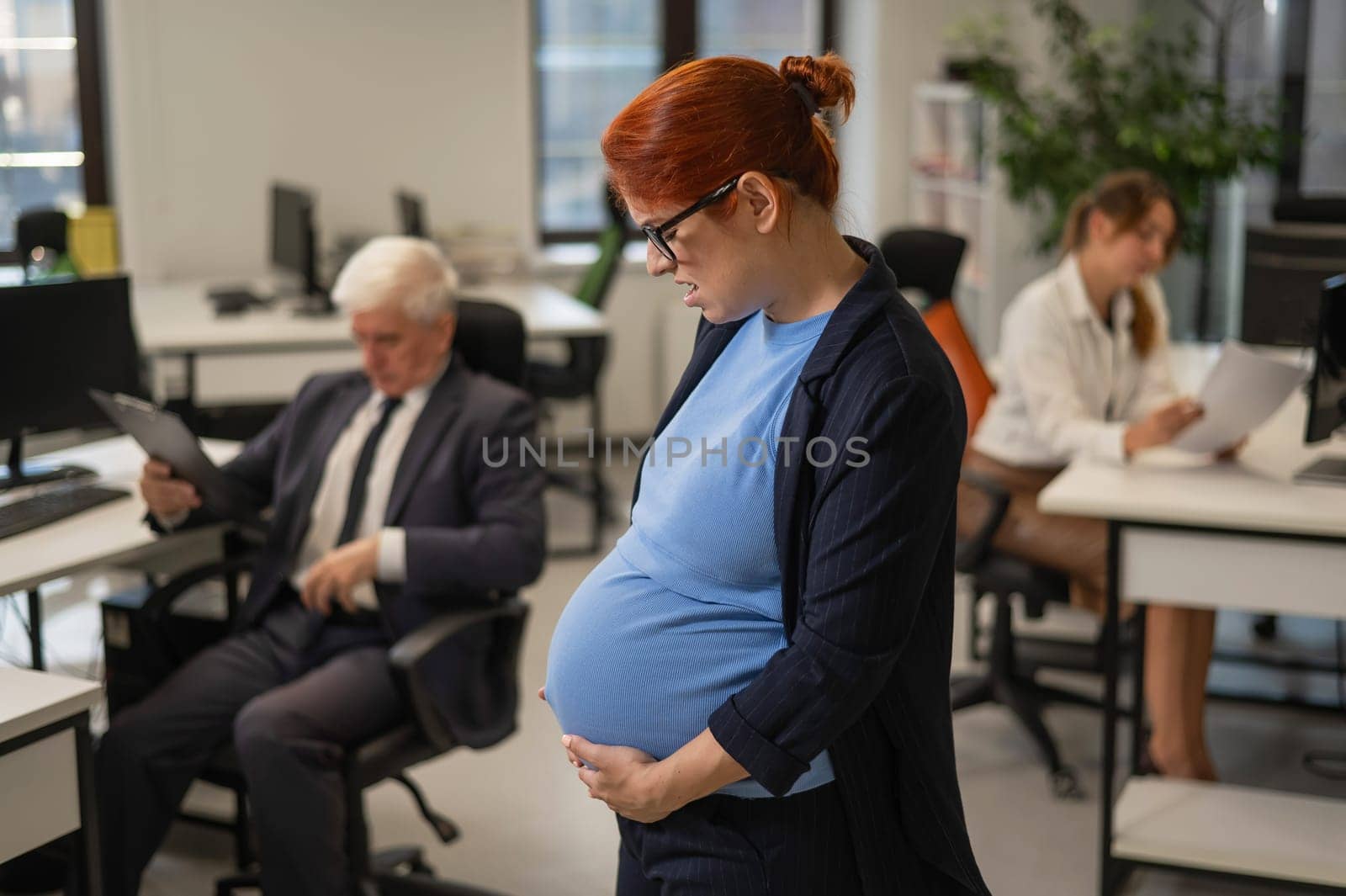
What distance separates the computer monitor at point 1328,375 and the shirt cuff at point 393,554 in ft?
5.34

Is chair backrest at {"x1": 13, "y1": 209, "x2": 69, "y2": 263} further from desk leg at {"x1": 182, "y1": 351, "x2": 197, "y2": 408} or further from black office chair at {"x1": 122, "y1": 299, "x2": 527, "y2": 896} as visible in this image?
black office chair at {"x1": 122, "y1": 299, "x2": 527, "y2": 896}

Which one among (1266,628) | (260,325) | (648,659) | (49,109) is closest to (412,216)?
(260,325)

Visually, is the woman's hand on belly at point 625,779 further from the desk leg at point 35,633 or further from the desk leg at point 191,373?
the desk leg at point 191,373

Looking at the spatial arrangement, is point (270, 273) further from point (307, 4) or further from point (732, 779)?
point (732, 779)

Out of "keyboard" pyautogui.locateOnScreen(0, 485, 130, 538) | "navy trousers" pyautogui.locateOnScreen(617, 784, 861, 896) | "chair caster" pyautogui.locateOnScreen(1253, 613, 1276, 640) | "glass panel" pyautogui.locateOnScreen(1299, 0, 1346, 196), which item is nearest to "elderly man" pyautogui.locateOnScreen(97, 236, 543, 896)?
→ "keyboard" pyautogui.locateOnScreen(0, 485, 130, 538)

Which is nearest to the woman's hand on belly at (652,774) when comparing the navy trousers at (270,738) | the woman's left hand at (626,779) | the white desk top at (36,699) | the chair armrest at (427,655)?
the woman's left hand at (626,779)

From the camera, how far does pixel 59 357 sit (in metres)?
2.82

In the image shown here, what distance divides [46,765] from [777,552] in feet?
3.62

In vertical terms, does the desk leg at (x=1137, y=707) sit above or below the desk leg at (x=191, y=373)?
below

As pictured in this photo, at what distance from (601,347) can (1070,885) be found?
2867mm

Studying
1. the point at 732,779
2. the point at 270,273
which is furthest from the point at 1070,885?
the point at 270,273

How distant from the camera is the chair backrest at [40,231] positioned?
4625mm

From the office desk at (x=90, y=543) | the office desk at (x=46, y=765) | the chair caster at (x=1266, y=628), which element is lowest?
the chair caster at (x=1266, y=628)

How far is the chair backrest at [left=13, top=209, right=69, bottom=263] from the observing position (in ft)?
15.2
